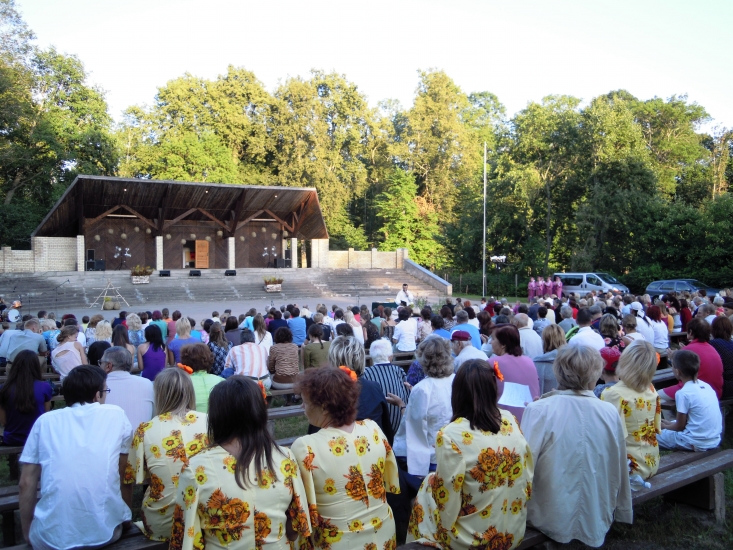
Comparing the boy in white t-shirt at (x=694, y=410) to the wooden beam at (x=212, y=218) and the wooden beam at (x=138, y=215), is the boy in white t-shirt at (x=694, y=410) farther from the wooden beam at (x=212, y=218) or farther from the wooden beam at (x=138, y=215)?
the wooden beam at (x=212, y=218)

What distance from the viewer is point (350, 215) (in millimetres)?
48844

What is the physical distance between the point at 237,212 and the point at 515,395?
97.6 feet

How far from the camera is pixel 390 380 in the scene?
14.6 ft

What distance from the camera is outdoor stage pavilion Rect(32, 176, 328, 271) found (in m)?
29.2

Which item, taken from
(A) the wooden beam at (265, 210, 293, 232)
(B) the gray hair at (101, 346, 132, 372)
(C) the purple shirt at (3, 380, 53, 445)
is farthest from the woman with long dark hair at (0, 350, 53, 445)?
(A) the wooden beam at (265, 210, 293, 232)

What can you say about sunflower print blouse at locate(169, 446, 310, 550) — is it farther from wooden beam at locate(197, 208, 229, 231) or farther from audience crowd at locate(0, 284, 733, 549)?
wooden beam at locate(197, 208, 229, 231)

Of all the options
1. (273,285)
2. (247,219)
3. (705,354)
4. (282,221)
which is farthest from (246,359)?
(282,221)

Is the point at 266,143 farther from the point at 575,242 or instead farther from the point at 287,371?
the point at 287,371

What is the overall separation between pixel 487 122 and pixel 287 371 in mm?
53857

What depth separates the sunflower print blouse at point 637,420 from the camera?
4020 millimetres

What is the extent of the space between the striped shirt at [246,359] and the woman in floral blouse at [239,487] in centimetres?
439

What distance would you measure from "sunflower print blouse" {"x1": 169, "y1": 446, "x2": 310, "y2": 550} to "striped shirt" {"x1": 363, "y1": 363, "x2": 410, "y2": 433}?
1908 millimetres

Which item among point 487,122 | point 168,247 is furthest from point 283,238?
point 487,122

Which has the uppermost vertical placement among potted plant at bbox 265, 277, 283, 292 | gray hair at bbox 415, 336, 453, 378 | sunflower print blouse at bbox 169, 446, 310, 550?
gray hair at bbox 415, 336, 453, 378
